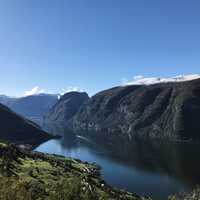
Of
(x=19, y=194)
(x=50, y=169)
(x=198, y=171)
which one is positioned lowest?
(x=198, y=171)

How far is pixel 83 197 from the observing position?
3456 centimetres

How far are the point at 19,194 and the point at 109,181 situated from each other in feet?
473

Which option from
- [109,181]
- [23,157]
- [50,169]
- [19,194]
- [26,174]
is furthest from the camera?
[109,181]

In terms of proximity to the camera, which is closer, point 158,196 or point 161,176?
point 158,196

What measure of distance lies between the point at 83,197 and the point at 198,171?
172 m

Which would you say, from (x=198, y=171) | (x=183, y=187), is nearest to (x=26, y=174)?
(x=183, y=187)

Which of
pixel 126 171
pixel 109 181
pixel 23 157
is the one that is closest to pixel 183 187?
pixel 109 181

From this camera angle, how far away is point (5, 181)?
104 ft

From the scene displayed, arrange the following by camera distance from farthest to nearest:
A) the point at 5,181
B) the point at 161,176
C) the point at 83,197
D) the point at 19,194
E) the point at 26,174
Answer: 1. the point at 161,176
2. the point at 26,174
3. the point at 83,197
4. the point at 5,181
5. the point at 19,194

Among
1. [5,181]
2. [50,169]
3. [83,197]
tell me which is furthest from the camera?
[50,169]

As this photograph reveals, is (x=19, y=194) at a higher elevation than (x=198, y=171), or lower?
higher

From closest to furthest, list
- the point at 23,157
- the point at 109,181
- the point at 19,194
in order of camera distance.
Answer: the point at 19,194 → the point at 23,157 → the point at 109,181

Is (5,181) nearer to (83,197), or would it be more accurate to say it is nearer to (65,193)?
(65,193)

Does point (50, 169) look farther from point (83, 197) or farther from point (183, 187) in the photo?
point (83, 197)
